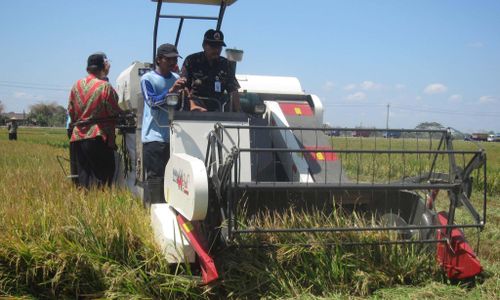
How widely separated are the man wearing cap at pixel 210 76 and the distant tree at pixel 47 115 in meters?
117

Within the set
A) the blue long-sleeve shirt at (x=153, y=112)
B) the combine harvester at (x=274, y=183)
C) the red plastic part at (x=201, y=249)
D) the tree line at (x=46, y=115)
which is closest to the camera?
the red plastic part at (x=201, y=249)

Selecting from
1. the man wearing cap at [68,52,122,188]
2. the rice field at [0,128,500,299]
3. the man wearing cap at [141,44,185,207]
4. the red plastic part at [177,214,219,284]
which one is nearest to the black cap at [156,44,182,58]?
the man wearing cap at [141,44,185,207]

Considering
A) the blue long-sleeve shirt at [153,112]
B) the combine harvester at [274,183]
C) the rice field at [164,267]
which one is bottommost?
the rice field at [164,267]

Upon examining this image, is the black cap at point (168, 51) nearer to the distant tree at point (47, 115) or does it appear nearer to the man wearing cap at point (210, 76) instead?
the man wearing cap at point (210, 76)

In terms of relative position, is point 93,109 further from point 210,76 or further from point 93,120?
point 210,76

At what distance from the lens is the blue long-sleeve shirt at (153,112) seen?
4.84 m

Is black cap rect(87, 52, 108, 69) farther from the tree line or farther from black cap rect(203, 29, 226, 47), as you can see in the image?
the tree line

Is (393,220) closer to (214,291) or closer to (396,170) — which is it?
(214,291)

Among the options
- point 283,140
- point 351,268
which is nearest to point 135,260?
point 351,268

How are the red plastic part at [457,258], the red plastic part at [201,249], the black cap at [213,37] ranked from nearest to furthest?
the red plastic part at [201,249], the red plastic part at [457,258], the black cap at [213,37]

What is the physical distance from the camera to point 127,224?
3893 mm

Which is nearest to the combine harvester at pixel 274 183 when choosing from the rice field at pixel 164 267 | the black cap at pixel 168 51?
the rice field at pixel 164 267

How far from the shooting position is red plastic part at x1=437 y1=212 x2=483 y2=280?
3.87 metres

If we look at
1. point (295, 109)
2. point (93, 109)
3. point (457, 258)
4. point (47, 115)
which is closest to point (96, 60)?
point (93, 109)
